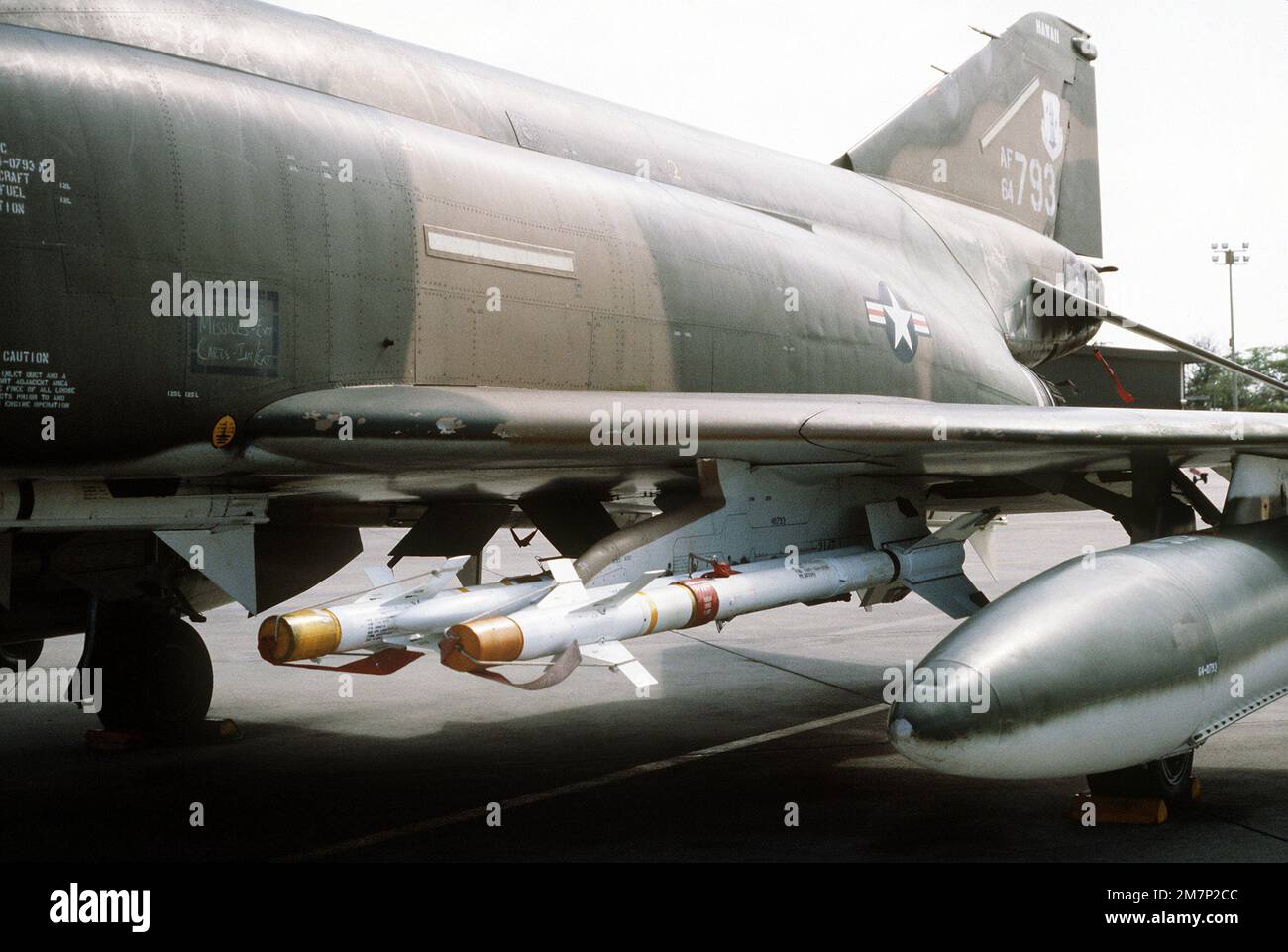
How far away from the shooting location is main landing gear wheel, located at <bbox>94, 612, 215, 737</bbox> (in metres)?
8.62

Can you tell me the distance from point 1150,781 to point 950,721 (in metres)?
2.10

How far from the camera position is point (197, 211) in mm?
5188

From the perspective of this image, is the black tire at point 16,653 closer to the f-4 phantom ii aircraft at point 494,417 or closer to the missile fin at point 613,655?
the f-4 phantom ii aircraft at point 494,417

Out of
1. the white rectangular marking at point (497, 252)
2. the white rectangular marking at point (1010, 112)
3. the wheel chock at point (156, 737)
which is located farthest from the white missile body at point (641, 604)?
the white rectangular marking at point (1010, 112)

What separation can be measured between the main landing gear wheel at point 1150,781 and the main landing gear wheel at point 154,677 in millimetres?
5793

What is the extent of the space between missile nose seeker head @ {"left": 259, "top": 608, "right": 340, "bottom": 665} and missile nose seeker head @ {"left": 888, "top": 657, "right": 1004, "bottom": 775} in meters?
2.43

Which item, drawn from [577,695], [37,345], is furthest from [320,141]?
[577,695]

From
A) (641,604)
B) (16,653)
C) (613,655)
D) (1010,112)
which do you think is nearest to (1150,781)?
(641,604)

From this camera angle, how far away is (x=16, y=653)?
338 inches

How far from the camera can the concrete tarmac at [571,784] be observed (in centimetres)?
609

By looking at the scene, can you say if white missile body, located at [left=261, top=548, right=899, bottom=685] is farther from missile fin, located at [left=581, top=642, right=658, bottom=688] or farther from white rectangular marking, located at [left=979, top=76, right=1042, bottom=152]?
white rectangular marking, located at [left=979, top=76, right=1042, bottom=152]

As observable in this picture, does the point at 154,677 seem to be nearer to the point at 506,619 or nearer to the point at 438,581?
the point at 438,581
